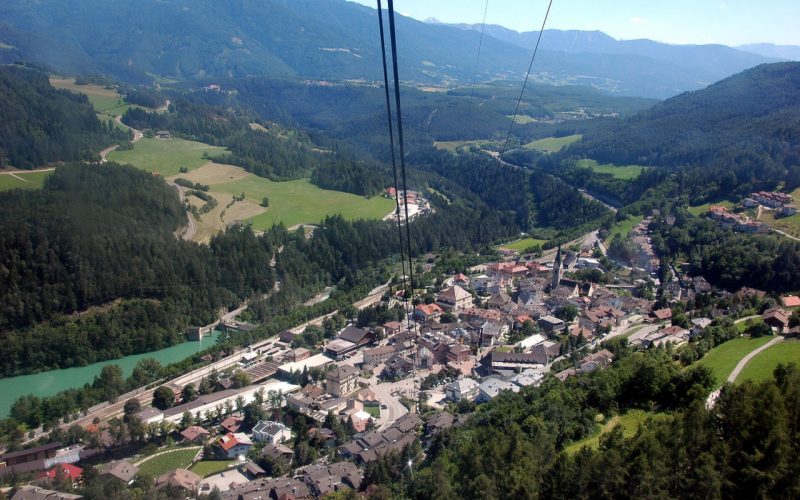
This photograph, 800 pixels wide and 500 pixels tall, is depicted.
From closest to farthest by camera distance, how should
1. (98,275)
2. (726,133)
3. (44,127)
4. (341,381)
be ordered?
1. (341,381)
2. (98,275)
3. (44,127)
4. (726,133)

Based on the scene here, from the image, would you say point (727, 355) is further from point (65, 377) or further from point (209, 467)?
point (65, 377)

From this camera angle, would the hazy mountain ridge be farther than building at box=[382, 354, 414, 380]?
Yes

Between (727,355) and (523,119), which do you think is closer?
(727,355)

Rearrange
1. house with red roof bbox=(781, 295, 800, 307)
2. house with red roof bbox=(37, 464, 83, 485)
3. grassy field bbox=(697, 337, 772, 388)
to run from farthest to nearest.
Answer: house with red roof bbox=(781, 295, 800, 307)
house with red roof bbox=(37, 464, 83, 485)
grassy field bbox=(697, 337, 772, 388)

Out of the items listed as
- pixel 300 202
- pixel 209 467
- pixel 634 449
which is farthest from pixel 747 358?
pixel 300 202

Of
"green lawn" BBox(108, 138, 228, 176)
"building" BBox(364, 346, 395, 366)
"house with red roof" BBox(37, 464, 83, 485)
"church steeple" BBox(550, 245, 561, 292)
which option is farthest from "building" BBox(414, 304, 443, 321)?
"green lawn" BBox(108, 138, 228, 176)

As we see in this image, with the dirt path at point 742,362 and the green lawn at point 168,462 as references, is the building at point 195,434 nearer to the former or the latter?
the green lawn at point 168,462

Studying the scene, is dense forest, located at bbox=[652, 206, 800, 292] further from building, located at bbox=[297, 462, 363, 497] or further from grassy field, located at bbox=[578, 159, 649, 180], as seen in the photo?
building, located at bbox=[297, 462, 363, 497]
